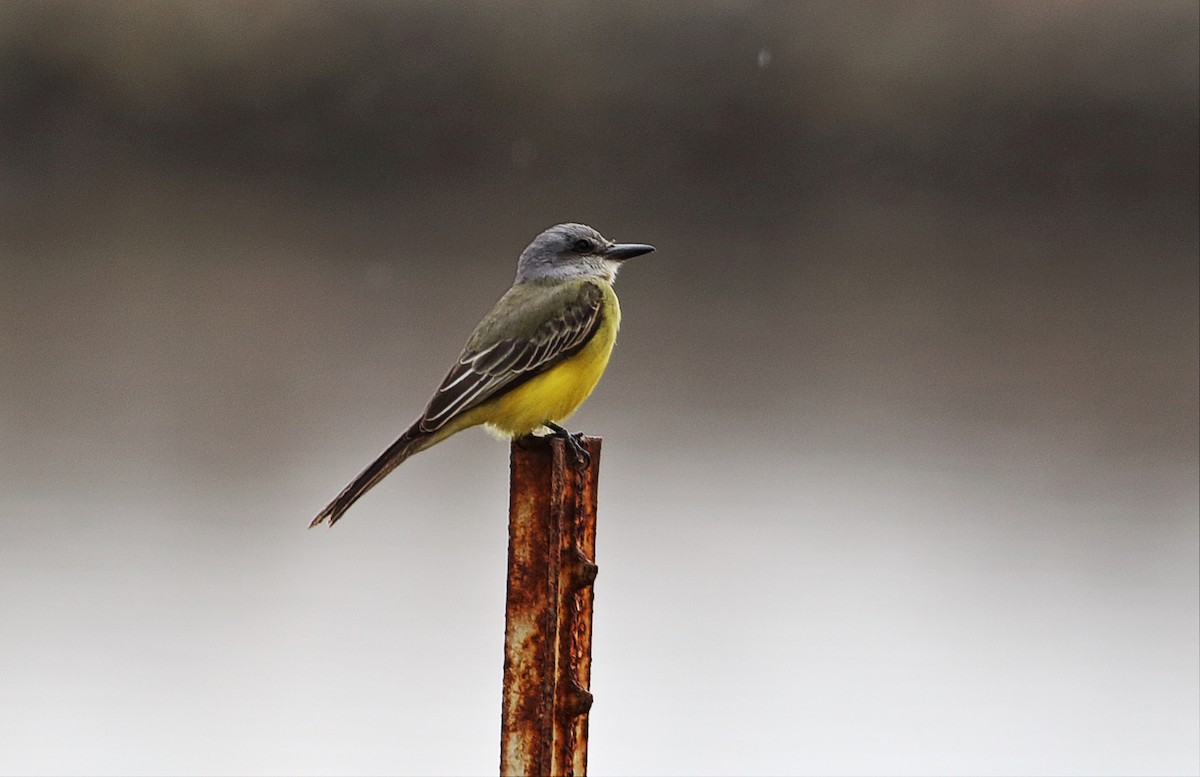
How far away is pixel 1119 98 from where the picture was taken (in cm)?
3094

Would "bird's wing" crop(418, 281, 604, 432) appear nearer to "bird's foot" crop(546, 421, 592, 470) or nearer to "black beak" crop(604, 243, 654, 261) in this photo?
"black beak" crop(604, 243, 654, 261)

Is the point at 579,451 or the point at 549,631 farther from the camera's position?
the point at 579,451

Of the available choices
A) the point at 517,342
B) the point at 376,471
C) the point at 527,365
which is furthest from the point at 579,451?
the point at 517,342

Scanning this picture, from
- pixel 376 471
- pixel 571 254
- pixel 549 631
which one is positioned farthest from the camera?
pixel 571 254

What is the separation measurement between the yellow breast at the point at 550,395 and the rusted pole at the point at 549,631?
2141mm

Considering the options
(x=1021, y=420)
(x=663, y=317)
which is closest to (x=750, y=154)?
(x=663, y=317)

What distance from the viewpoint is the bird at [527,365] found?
663cm

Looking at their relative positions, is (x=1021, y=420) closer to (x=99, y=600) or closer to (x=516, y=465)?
(x=99, y=600)

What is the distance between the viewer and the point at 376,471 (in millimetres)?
5992

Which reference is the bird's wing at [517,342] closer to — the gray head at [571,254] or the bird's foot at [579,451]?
the gray head at [571,254]

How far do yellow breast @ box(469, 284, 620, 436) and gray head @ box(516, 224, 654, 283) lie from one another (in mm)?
647

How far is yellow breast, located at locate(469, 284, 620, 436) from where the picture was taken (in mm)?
6887

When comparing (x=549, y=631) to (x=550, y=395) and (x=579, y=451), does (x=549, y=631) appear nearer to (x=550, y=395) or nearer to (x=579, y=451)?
(x=579, y=451)

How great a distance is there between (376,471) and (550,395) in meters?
1.14
